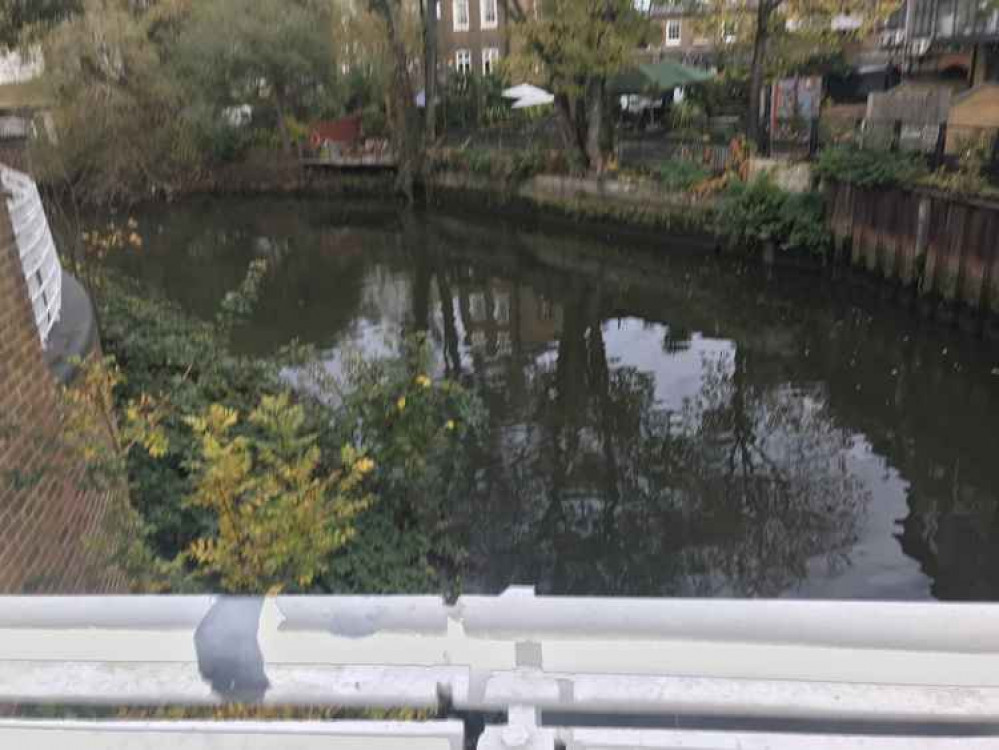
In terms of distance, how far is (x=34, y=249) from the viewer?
5484mm

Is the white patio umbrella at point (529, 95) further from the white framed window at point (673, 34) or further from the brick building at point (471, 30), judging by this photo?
the white framed window at point (673, 34)

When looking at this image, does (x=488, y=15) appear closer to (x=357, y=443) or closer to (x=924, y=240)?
(x=924, y=240)

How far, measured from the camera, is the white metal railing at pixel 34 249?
5105 mm

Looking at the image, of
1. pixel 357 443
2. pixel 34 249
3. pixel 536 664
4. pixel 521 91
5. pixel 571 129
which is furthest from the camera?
pixel 521 91

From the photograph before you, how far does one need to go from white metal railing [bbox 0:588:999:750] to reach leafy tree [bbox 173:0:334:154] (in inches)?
1227

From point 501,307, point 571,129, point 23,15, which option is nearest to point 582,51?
point 571,129

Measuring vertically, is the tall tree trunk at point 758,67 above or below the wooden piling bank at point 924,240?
above

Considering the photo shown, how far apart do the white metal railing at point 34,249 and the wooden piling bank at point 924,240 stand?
43.3ft

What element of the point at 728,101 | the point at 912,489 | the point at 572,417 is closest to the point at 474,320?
the point at 572,417

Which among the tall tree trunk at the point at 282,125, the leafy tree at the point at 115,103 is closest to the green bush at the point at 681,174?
the tall tree trunk at the point at 282,125

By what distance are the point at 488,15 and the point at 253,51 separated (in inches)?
716

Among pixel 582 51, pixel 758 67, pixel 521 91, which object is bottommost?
pixel 521 91

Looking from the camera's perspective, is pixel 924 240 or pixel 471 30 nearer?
pixel 924 240

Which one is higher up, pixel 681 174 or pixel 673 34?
pixel 673 34
